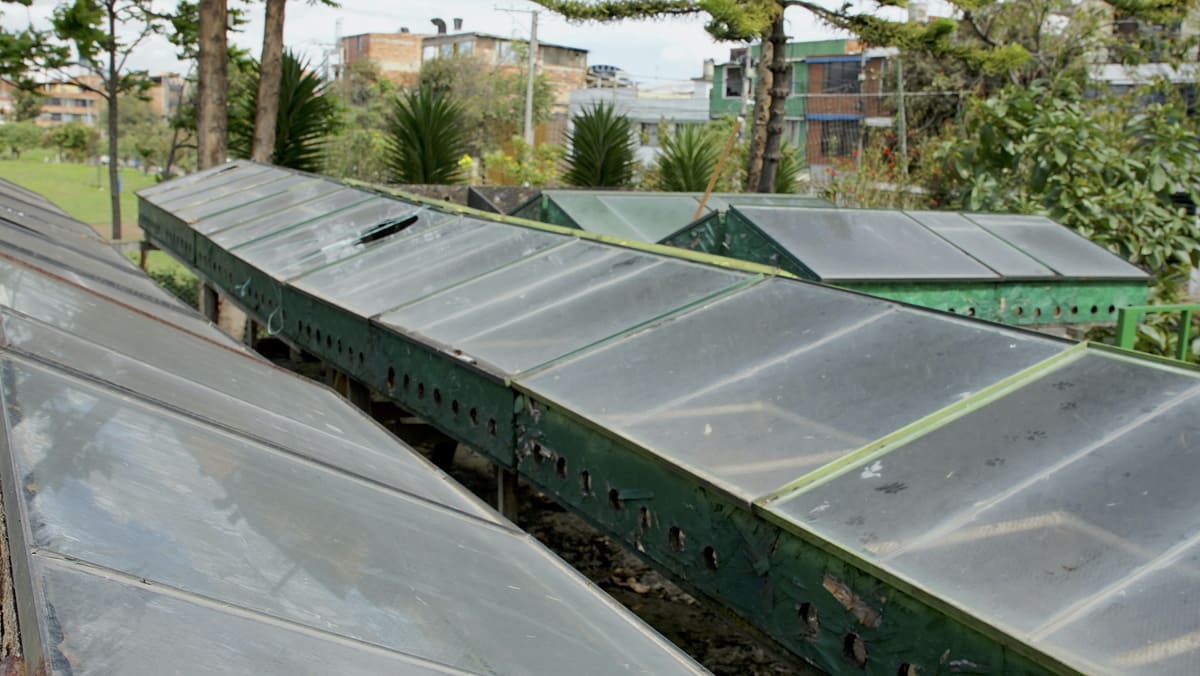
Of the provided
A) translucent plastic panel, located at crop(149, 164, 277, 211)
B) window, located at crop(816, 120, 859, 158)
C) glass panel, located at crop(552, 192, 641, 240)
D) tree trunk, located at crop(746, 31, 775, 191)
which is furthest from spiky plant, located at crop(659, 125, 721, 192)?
window, located at crop(816, 120, 859, 158)

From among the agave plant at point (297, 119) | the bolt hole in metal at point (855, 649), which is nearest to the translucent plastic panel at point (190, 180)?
the agave plant at point (297, 119)

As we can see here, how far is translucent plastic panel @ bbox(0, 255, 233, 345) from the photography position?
9.00ft

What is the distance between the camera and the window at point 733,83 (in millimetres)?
44844

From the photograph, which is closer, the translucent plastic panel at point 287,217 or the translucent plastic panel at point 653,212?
the translucent plastic panel at point 287,217

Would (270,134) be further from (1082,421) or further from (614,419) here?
(1082,421)

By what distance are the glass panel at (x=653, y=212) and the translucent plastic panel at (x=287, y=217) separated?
2590 millimetres

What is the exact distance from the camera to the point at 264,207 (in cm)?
866

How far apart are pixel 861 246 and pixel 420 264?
303 centimetres

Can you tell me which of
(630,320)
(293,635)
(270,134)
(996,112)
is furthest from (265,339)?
(293,635)

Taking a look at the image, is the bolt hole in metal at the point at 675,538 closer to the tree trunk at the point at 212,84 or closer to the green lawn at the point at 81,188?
the tree trunk at the point at 212,84

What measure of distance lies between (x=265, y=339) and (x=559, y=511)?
6784 mm

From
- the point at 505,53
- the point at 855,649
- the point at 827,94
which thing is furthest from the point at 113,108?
the point at 505,53

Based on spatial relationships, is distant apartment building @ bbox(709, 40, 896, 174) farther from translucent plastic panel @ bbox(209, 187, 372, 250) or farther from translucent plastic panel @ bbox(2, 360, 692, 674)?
translucent plastic panel @ bbox(2, 360, 692, 674)

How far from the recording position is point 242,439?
2182mm
